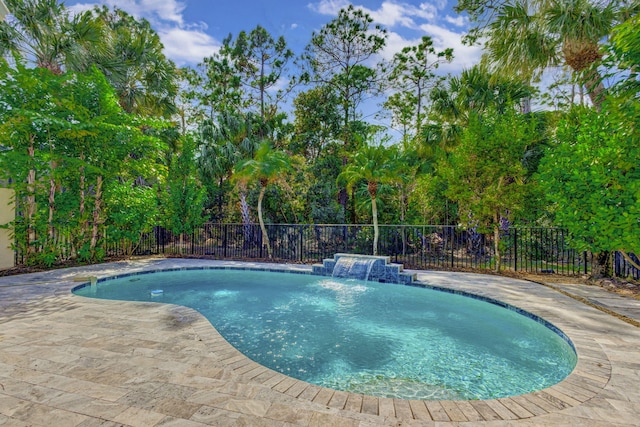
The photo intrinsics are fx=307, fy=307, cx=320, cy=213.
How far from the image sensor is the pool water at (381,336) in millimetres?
2803

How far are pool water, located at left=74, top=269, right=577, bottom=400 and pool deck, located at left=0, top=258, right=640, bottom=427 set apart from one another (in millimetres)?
428

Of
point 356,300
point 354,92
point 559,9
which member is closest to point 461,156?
point 559,9

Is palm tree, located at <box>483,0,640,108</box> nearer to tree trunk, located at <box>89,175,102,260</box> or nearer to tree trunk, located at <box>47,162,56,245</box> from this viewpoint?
tree trunk, located at <box>89,175,102,260</box>

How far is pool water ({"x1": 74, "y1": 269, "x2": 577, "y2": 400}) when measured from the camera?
2803 mm

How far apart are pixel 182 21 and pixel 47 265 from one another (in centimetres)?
897

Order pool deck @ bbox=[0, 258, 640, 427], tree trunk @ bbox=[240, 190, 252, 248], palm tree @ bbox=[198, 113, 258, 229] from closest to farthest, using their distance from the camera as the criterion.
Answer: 1. pool deck @ bbox=[0, 258, 640, 427]
2. tree trunk @ bbox=[240, 190, 252, 248]
3. palm tree @ bbox=[198, 113, 258, 229]

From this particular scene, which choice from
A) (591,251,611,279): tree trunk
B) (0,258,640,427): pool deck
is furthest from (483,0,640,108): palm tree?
(0,258,640,427): pool deck

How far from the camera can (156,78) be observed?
1245 cm

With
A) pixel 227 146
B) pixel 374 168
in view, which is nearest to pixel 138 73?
pixel 227 146

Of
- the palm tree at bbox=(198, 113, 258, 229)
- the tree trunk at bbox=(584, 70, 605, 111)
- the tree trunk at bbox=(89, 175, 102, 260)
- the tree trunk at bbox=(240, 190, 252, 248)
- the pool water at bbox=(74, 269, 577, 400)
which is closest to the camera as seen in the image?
the pool water at bbox=(74, 269, 577, 400)

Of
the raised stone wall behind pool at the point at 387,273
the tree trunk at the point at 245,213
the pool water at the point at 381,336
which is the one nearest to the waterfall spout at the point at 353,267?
the raised stone wall behind pool at the point at 387,273

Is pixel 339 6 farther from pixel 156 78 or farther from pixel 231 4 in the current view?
pixel 156 78

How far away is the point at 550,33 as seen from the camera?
7270 millimetres

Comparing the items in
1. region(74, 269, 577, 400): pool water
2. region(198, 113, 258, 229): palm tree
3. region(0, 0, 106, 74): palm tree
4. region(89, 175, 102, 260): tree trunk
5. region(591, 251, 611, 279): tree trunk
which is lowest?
region(74, 269, 577, 400): pool water
